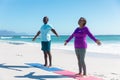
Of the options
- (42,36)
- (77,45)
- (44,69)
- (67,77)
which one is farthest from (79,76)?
(42,36)

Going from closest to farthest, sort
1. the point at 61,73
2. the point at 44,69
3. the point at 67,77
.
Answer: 1. the point at 67,77
2. the point at 61,73
3. the point at 44,69

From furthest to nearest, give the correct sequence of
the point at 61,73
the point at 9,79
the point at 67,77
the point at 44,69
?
the point at 44,69 < the point at 61,73 < the point at 67,77 < the point at 9,79

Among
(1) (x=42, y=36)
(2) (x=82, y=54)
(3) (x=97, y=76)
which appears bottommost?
(3) (x=97, y=76)

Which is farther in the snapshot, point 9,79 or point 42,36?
point 42,36

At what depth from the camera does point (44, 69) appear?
28.4 ft

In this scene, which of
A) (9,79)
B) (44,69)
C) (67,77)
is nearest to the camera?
(9,79)

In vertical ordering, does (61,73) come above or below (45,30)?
below

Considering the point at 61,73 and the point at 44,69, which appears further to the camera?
the point at 44,69

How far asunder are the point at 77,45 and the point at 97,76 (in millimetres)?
1043

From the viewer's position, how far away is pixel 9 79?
689cm

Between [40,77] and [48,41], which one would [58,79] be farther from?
[48,41]

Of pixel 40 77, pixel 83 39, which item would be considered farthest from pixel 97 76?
pixel 40 77

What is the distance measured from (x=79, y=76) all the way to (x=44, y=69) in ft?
4.95

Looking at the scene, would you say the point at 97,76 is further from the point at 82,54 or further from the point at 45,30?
the point at 45,30
